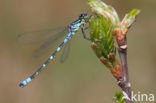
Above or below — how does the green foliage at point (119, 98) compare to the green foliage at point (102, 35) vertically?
below

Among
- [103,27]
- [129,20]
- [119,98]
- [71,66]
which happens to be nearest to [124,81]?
[119,98]

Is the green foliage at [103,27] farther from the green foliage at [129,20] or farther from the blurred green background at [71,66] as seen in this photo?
the blurred green background at [71,66]

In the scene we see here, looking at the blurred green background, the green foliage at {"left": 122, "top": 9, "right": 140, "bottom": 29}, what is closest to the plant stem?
the green foliage at {"left": 122, "top": 9, "right": 140, "bottom": 29}

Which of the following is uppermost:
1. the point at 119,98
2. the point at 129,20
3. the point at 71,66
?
the point at 71,66

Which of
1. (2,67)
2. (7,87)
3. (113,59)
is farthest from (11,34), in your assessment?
(113,59)

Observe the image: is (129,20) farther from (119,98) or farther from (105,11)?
(119,98)

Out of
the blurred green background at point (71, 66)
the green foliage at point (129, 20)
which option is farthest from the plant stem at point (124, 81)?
the blurred green background at point (71, 66)

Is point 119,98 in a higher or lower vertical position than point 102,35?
lower

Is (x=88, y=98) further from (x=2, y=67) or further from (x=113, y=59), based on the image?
(x=113, y=59)
